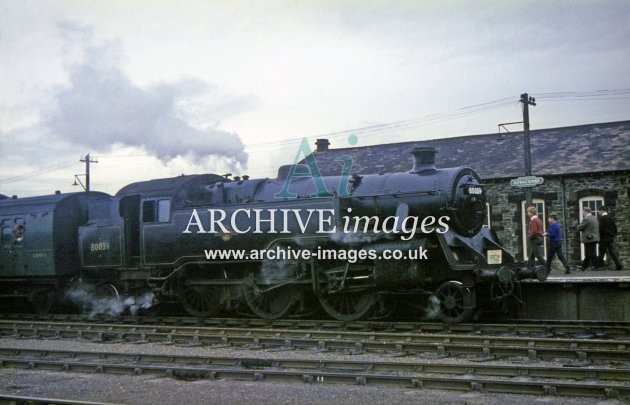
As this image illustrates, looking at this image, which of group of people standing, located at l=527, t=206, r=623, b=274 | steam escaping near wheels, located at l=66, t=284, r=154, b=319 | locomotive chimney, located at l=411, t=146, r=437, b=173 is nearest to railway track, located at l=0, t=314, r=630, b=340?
steam escaping near wheels, located at l=66, t=284, r=154, b=319

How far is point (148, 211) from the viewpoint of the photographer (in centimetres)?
1427

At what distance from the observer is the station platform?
12039 millimetres

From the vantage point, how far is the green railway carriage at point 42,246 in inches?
625

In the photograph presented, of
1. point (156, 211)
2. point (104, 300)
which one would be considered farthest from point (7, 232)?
point (156, 211)

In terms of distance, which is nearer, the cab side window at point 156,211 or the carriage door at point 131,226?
the cab side window at point 156,211

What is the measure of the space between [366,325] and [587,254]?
22.5ft

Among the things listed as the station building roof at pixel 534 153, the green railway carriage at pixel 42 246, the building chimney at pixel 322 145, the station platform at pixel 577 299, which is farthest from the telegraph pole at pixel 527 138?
the building chimney at pixel 322 145

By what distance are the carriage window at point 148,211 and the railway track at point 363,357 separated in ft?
8.56

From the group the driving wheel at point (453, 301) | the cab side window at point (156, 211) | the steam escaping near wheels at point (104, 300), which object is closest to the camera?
the driving wheel at point (453, 301)

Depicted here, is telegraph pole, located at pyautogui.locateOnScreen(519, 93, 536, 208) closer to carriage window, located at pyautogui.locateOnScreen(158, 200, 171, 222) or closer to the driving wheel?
the driving wheel

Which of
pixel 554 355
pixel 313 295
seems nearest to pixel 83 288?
pixel 313 295

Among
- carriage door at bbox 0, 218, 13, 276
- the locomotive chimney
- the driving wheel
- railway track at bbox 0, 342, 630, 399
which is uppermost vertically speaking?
the locomotive chimney

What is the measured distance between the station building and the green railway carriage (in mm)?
12162

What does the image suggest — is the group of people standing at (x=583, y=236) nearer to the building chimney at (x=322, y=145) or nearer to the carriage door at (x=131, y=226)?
the carriage door at (x=131, y=226)
